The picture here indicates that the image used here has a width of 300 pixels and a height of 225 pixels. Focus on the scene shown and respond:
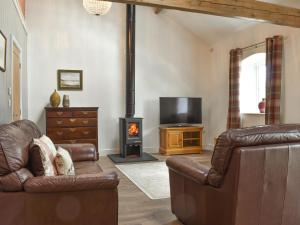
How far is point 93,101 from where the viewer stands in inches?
256

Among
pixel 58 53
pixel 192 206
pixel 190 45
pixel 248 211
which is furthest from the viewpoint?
pixel 190 45

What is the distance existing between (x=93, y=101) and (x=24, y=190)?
4.66 m

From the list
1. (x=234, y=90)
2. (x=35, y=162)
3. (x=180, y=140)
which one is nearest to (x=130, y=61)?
(x=180, y=140)

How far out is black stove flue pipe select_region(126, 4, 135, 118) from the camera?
6.28m

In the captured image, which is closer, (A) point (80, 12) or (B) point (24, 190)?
(B) point (24, 190)

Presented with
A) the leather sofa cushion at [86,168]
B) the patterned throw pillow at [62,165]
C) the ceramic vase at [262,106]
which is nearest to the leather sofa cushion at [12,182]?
the patterned throw pillow at [62,165]

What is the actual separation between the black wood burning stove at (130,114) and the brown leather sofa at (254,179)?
4.06 metres

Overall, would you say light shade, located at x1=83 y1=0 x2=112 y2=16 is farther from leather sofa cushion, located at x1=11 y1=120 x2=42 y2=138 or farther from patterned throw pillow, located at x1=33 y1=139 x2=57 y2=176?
patterned throw pillow, located at x1=33 y1=139 x2=57 y2=176

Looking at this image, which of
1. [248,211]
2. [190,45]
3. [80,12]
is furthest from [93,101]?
[248,211]

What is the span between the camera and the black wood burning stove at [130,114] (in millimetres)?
6137

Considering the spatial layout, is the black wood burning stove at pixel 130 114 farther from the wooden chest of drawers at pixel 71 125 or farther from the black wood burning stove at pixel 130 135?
the wooden chest of drawers at pixel 71 125

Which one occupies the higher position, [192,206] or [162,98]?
[162,98]

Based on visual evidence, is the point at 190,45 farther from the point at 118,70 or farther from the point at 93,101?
the point at 93,101

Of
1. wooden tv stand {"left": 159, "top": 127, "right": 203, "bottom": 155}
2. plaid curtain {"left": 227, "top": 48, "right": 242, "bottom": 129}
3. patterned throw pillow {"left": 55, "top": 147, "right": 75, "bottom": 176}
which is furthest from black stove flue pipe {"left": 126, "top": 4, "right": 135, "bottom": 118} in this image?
patterned throw pillow {"left": 55, "top": 147, "right": 75, "bottom": 176}
